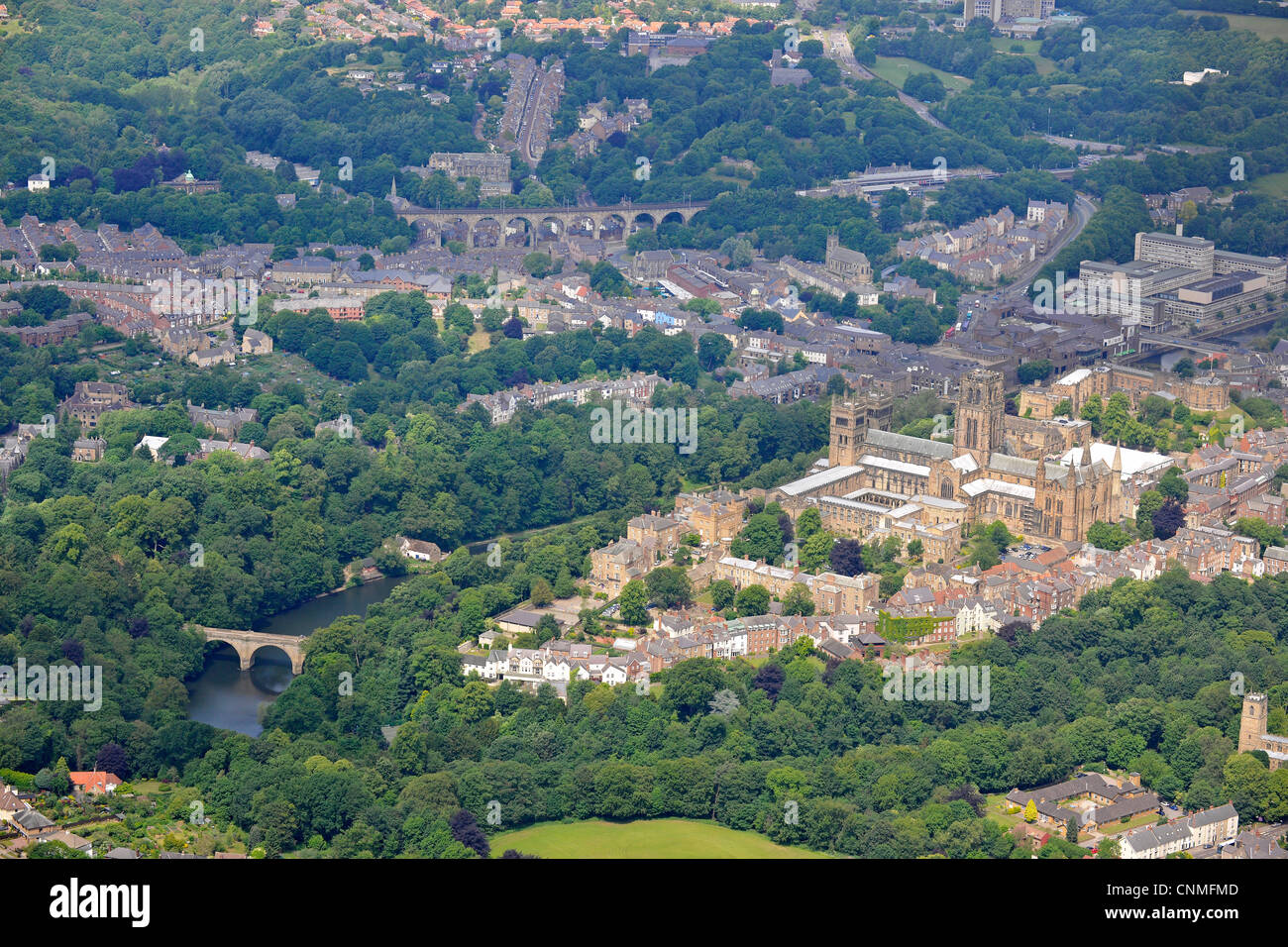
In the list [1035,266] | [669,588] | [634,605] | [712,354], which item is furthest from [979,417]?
[1035,266]

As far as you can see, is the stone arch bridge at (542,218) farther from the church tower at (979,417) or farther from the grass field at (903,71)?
the church tower at (979,417)

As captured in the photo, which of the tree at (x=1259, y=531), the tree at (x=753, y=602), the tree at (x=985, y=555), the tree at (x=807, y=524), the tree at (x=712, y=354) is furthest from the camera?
the tree at (x=712, y=354)

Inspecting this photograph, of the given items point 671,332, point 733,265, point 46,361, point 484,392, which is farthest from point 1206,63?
point 46,361

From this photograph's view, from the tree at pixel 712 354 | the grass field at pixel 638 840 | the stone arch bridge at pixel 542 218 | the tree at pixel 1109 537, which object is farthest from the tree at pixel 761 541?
the stone arch bridge at pixel 542 218

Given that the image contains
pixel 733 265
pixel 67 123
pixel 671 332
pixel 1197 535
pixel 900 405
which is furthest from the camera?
pixel 67 123

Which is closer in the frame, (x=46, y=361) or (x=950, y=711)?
(x=950, y=711)
